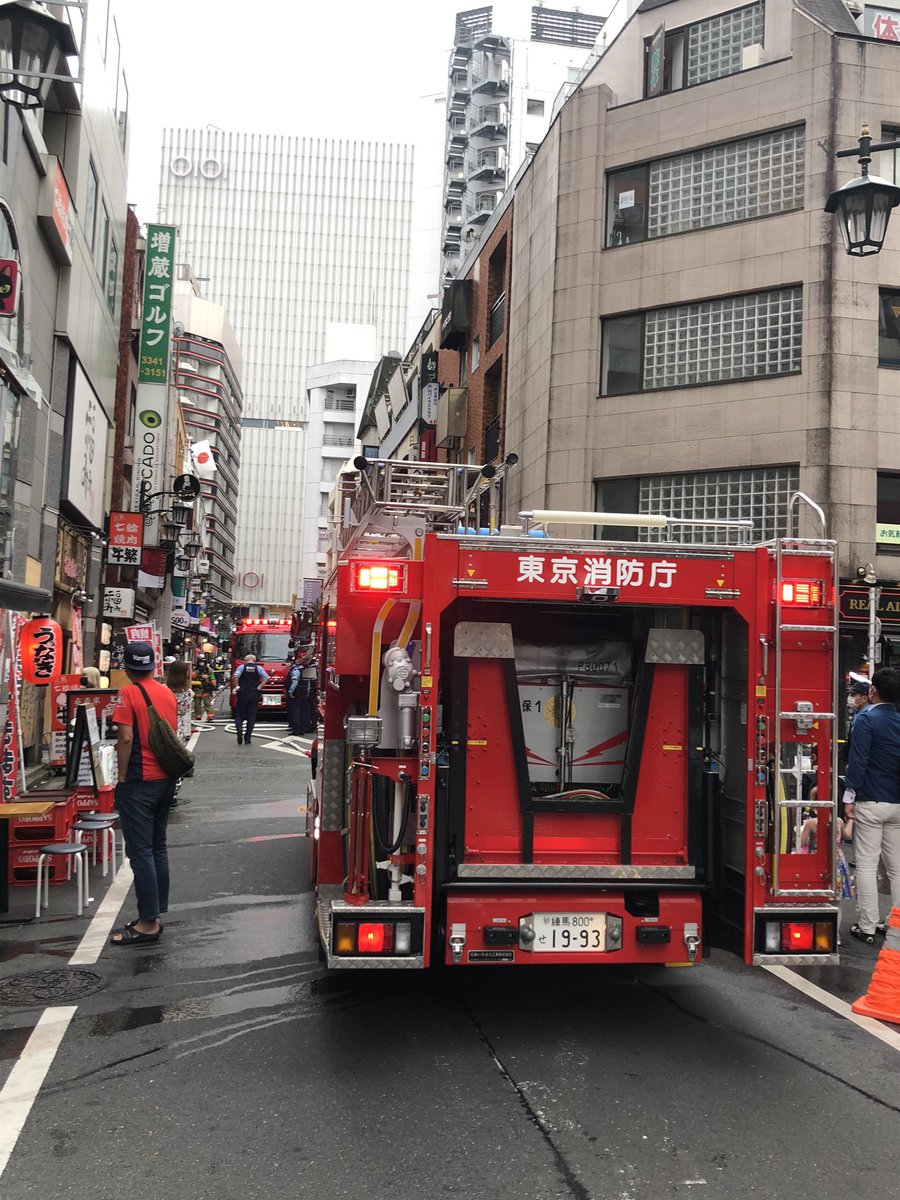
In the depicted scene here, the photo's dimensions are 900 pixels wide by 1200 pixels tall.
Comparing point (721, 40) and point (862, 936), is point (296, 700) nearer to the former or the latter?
point (721, 40)

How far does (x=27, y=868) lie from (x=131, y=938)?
233 cm

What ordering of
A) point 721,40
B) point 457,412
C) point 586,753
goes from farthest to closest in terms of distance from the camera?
point 457,412
point 721,40
point 586,753

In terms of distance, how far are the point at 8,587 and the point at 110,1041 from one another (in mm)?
3995

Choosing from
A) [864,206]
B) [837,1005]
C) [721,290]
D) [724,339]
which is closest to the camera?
[837,1005]

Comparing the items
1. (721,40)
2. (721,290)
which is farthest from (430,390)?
(721,290)

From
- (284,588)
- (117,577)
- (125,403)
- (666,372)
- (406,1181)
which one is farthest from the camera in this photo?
(284,588)

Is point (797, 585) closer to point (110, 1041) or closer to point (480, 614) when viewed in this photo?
point (480, 614)

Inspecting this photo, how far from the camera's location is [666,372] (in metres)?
21.1

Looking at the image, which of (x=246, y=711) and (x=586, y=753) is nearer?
(x=586, y=753)

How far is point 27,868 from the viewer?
29.6 feet

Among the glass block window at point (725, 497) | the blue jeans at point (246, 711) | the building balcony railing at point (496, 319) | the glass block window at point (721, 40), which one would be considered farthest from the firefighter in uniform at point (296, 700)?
the glass block window at point (721, 40)

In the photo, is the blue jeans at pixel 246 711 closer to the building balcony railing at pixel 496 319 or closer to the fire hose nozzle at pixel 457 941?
the building balcony railing at pixel 496 319

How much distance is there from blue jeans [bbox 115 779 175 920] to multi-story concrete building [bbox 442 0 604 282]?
66.4 m

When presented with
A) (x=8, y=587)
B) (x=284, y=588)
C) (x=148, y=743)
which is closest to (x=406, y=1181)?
(x=148, y=743)
